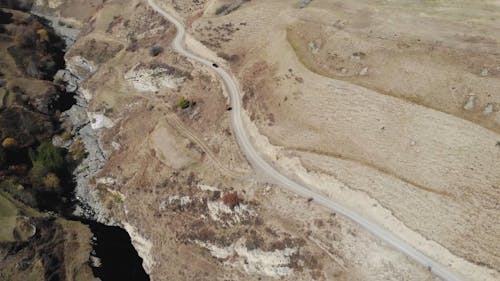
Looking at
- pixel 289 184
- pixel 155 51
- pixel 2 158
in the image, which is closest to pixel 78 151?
pixel 2 158

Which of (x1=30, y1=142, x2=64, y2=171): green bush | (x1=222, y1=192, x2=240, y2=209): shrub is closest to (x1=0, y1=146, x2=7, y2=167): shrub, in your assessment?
(x1=30, y1=142, x2=64, y2=171): green bush

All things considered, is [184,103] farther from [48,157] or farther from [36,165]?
Answer: [36,165]

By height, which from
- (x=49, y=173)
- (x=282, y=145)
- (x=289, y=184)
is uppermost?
(x=282, y=145)

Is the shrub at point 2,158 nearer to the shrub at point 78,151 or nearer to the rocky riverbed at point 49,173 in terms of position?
the rocky riverbed at point 49,173

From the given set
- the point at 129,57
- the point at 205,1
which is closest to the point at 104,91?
the point at 129,57

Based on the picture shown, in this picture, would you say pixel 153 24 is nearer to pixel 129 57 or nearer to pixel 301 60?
pixel 129 57

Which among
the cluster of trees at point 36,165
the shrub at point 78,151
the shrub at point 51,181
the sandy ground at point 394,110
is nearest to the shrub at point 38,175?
the cluster of trees at point 36,165
